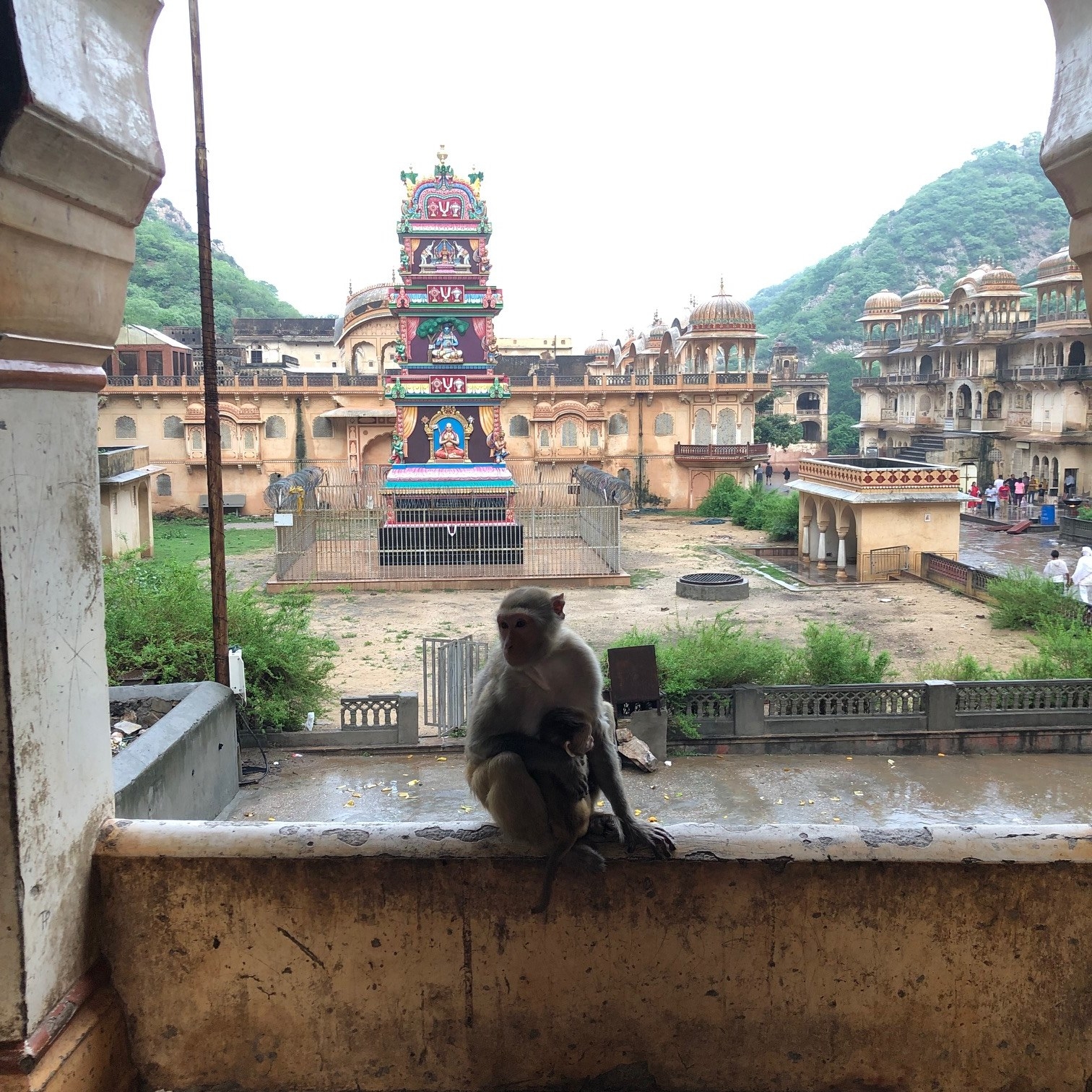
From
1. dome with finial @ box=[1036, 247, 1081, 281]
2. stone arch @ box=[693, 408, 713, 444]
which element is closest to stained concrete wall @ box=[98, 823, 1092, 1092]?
stone arch @ box=[693, 408, 713, 444]

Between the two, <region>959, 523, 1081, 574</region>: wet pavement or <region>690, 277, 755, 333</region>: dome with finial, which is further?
<region>690, 277, 755, 333</region>: dome with finial

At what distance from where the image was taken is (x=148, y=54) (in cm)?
315

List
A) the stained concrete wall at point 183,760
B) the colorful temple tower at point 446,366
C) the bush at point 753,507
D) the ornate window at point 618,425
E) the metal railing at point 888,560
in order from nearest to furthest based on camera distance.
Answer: the stained concrete wall at point 183,760 → the metal railing at point 888,560 → the colorful temple tower at point 446,366 → the bush at point 753,507 → the ornate window at point 618,425

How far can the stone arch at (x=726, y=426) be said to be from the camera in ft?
124

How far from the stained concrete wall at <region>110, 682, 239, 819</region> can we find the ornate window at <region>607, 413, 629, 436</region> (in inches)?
1172

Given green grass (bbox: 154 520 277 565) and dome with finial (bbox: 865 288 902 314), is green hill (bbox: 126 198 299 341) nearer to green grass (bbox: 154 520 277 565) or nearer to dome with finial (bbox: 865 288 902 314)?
green grass (bbox: 154 520 277 565)

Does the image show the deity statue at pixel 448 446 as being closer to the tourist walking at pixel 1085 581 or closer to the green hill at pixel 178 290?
the tourist walking at pixel 1085 581

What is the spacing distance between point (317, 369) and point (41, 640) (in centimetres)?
5542

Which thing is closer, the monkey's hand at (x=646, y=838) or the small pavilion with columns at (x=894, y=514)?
the monkey's hand at (x=646, y=838)

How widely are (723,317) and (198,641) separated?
3206 cm

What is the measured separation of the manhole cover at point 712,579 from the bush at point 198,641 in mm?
10520

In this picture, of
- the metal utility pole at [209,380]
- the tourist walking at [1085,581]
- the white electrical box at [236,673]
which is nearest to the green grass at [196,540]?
the white electrical box at [236,673]

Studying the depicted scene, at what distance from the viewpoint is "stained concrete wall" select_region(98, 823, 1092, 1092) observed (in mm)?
2945

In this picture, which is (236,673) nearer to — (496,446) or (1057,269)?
(496,446)
